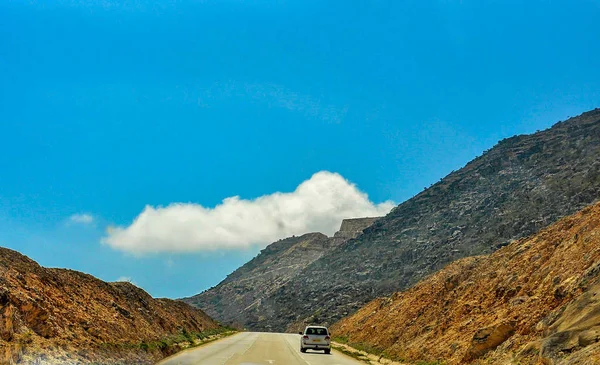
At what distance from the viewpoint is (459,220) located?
8912 centimetres

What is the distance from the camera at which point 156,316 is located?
1860 inches

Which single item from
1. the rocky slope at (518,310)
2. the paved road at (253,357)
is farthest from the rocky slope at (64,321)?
the rocky slope at (518,310)

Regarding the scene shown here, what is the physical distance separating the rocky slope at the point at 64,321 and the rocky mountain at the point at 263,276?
64.8 m

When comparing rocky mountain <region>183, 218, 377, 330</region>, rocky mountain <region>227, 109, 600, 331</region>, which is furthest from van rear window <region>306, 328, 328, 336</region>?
rocky mountain <region>183, 218, 377, 330</region>

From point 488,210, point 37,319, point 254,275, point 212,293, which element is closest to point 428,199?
point 488,210

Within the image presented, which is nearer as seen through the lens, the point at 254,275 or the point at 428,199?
the point at 428,199

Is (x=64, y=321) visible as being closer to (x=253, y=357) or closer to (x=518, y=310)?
(x=253, y=357)

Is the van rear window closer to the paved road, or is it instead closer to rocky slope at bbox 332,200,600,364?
the paved road

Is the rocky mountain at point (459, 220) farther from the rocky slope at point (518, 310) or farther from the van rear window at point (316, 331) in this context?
the van rear window at point (316, 331)

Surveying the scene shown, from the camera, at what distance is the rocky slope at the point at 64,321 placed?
18406 millimetres

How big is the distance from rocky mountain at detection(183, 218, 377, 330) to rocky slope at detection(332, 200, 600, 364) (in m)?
66.6

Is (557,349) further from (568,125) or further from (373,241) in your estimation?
(568,125)

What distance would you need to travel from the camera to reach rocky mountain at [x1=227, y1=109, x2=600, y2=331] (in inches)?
2832

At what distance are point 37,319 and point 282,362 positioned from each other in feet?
36.3
